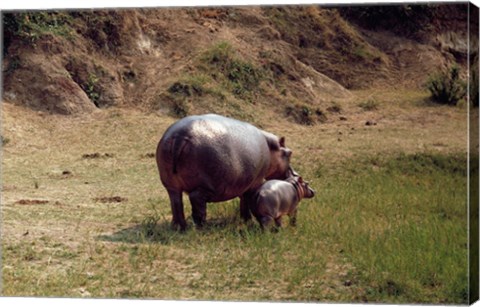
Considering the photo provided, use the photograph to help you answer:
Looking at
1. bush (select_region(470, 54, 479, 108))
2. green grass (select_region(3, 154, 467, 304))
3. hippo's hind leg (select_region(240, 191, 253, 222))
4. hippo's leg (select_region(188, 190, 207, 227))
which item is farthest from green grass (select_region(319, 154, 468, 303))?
hippo's leg (select_region(188, 190, 207, 227))

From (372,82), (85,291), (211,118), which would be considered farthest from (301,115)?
(85,291)

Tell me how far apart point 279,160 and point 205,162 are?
1090 millimetres

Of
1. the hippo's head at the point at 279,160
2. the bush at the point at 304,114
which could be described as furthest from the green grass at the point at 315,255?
the bush at the point at 304,114

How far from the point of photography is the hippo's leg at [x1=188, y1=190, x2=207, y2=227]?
6.86 meters

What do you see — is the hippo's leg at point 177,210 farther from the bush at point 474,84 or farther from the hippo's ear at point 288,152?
the bush at point 474,84

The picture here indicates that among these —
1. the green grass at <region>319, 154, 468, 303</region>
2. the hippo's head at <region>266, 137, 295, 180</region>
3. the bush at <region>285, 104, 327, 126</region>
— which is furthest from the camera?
the bush at <region>285, 104, 327, 126</region>

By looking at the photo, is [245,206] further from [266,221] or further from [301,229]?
[301,229]

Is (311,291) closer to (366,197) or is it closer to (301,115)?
(366,197)

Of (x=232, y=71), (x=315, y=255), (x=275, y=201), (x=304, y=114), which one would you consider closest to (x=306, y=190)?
(x=275, y=201)

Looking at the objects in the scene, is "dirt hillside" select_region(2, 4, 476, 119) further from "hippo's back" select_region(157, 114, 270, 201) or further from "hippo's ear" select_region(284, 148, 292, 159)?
"hippo's back" select_region(157, 114, 270, 201)

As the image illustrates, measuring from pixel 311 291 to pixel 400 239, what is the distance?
0.78 m

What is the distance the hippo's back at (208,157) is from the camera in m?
6.74

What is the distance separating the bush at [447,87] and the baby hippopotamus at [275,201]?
148cm

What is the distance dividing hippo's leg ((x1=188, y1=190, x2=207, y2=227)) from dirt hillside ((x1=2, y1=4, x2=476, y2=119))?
5.15 feet
